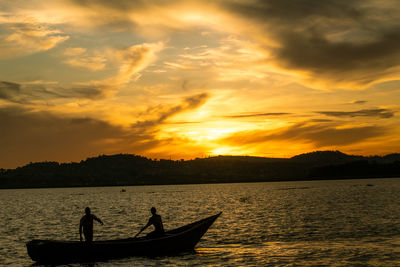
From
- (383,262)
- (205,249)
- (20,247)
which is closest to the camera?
(383,262)

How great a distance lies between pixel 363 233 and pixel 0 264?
3553cm

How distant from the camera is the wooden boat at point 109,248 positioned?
31.6m

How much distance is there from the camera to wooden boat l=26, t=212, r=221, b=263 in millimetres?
31625

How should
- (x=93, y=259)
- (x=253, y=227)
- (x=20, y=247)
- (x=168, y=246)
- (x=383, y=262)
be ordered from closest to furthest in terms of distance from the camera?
(x=383, y=262) < (x=93, y=259) < (x=168, y=246) < (x=20, y=247) < (x=253, y=227)

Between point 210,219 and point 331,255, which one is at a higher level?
point 210,219

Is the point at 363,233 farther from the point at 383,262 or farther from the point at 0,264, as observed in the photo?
the point at 0,264

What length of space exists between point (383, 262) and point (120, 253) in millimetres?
19573

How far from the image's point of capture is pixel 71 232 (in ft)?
181

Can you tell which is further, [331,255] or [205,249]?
[205,249]

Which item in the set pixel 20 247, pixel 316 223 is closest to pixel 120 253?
pixel 20 247

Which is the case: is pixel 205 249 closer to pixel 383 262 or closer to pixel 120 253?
pixel 120 253

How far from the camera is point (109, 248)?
32.5 m

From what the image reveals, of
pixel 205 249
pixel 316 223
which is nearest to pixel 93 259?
pixel 205 249

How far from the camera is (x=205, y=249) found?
37062mm
